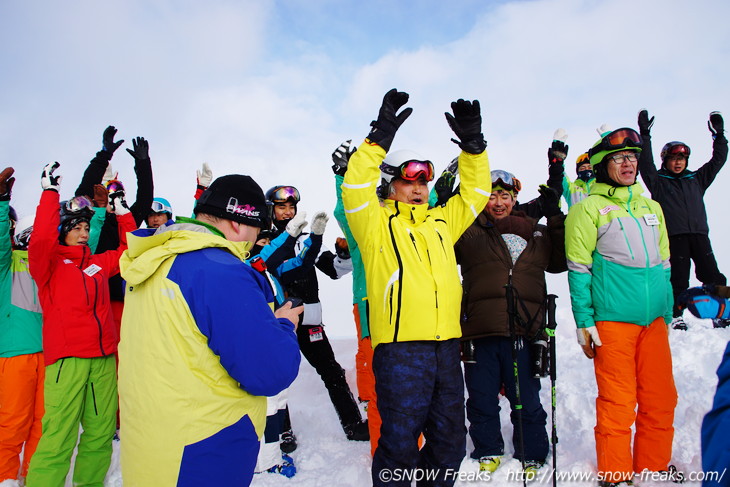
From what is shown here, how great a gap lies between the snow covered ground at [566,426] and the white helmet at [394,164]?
274 cm

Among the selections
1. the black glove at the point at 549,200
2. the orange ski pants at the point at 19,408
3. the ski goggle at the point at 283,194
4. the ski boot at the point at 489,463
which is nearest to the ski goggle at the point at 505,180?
the black glove at the point at 549,200

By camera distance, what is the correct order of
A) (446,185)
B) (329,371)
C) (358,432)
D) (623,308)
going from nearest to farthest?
(623,308), (446,185), (358,432), (329,371)

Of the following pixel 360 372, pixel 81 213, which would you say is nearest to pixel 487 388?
pixel 360 372

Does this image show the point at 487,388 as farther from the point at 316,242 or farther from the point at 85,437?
the point at 85,437

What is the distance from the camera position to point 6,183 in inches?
185

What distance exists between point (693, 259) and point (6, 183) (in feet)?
28.6

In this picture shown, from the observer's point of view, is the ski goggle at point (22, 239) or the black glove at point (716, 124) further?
the black glove at point (716, 124)

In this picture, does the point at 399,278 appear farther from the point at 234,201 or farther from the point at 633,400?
the point at 633,400

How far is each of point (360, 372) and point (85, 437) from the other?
11.3 feet

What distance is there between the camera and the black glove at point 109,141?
6645 millimetres

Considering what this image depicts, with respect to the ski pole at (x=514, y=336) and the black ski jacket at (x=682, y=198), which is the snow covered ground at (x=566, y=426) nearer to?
the ski pole at (x=514, y=336)

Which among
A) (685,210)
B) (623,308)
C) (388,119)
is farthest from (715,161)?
(388,119)

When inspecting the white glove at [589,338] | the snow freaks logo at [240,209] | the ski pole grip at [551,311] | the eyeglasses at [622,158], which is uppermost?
the eyeglasses at [622,158]

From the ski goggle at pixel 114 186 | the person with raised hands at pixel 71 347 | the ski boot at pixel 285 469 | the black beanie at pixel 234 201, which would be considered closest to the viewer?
the black beanie at pixel 234 201
